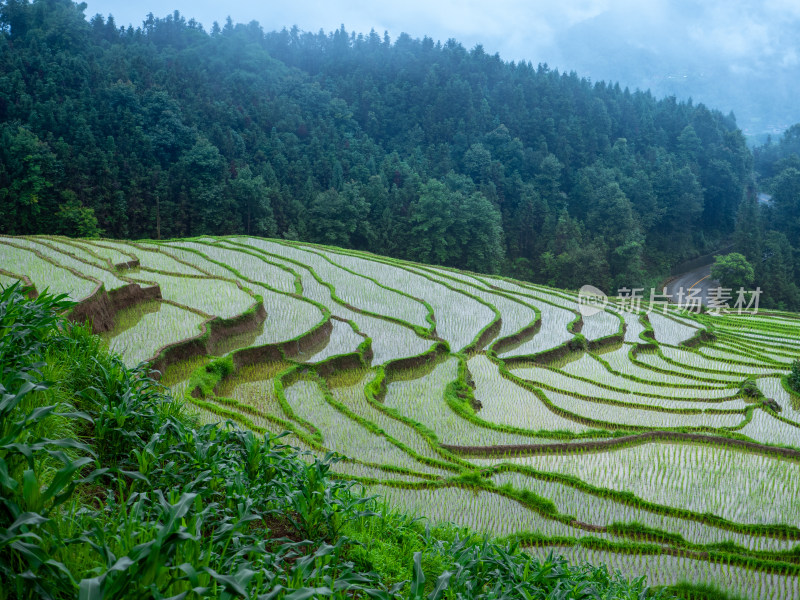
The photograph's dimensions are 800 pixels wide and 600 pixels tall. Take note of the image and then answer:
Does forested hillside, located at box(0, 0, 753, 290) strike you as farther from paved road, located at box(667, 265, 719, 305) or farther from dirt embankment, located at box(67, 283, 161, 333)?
dirt embankment, located at box(67, 283, 161, 333)

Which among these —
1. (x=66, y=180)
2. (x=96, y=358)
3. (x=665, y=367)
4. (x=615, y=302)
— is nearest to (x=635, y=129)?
(x=615, y=302)

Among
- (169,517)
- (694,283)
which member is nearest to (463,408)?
(169,517)

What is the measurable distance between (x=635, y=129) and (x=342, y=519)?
204ft

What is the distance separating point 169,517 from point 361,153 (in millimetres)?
47233

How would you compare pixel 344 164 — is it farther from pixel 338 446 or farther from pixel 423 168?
pixel 338 446

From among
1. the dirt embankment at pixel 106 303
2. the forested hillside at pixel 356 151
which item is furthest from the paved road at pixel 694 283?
the dirt embankment at pixel 106 303

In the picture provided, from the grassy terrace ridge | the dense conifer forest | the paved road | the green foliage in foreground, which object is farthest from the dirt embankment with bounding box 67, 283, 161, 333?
the paved road

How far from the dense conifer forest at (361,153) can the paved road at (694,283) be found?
1.37 m

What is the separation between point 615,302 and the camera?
19.0m

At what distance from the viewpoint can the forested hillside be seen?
1254 inches

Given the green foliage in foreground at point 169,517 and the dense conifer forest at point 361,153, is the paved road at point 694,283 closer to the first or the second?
the dense conifer forest at point 361,153

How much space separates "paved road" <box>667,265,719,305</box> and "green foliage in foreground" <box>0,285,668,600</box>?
31710mm

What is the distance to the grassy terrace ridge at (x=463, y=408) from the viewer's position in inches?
184

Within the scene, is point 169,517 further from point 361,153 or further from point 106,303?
point 361,153
